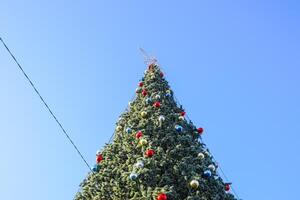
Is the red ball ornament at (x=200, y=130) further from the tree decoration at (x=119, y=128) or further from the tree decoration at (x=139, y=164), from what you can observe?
the tree decoration at (x=139, y=164)

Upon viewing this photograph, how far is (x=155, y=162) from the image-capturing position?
10.1 meters

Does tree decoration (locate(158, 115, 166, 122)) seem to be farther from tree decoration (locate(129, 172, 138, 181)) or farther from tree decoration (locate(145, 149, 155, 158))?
tree decoration (locate(129, 172, 138, 181))

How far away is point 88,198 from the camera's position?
10.7 meters

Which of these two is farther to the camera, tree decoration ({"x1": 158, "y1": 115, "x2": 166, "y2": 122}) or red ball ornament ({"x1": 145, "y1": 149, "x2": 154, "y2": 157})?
tree decoration ({"x1": 158, "y1": 115, "x2": 166, "y2": 122})

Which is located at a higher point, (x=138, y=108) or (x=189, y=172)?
(x=138, y=108)

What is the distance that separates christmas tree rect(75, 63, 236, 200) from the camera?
973cm

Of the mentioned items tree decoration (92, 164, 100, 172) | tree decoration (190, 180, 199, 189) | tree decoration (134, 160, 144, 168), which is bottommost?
tree decoration (190, 180, 199, 189)

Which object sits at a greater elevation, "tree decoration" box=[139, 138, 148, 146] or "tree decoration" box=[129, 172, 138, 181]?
"tree decoration" box=[139, 138, 148, 146]

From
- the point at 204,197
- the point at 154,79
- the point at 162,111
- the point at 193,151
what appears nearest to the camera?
the point at 204,197

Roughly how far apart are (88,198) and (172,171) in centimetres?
212

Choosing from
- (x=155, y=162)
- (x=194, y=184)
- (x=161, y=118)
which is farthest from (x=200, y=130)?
(x=194, y=184)

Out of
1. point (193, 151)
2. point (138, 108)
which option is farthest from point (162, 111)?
point (193, 151)

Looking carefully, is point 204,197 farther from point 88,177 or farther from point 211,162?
point 88,177

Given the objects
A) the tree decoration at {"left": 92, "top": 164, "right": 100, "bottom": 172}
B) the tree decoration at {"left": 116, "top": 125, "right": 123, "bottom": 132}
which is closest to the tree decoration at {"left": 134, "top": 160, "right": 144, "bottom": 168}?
the tree decoration at {"left": 92, "top": 164, "right": 100, "bottom": 172}
